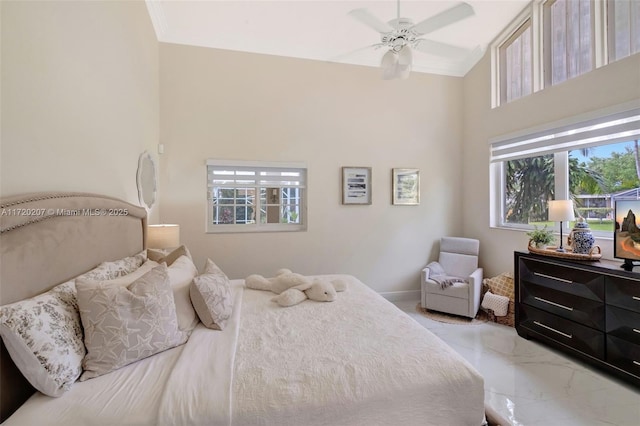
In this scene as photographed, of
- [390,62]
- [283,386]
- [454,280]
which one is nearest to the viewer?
[283,386]

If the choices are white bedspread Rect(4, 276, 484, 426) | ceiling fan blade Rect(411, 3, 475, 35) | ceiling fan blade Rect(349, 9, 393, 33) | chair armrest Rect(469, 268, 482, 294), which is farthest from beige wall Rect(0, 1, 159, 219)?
chair armrest Rect(469, 268, 482, 294)

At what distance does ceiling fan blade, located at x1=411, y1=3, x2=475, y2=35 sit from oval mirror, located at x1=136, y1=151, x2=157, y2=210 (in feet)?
8.13

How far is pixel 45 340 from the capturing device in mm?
1000

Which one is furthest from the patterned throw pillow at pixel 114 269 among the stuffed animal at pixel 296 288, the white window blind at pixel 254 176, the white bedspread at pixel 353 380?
the white window blind at pixel 254 176

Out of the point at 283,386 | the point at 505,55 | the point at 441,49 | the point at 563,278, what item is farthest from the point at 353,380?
the point at 505,55

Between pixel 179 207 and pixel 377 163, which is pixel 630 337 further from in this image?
pixel 179 207

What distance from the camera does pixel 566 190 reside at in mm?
2908

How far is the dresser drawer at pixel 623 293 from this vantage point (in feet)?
6.35

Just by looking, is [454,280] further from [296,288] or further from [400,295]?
[296,288]

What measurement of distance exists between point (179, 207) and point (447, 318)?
3362 millimetres

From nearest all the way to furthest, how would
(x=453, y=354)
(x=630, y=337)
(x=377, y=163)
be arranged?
1. (x=453, y=354)
2. (x=630, y=337)
3. (x=377, y=163)

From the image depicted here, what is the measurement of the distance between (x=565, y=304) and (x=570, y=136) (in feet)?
5.24

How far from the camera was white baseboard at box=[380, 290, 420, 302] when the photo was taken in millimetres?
3853

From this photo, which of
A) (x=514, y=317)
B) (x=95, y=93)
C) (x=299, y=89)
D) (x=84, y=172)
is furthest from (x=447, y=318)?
(x=95, y=93)
